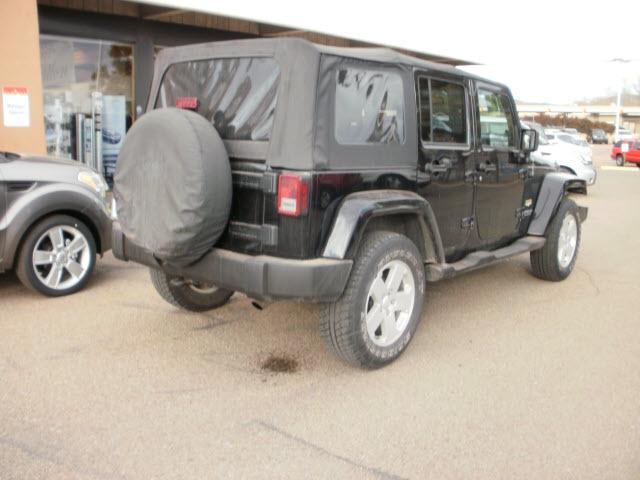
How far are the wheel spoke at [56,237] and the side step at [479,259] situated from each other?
10.5 feet

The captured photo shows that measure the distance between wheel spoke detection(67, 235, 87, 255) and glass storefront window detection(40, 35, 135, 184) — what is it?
569 cm

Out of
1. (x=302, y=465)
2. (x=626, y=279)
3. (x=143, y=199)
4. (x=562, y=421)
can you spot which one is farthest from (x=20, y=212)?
(x=626, y=279)

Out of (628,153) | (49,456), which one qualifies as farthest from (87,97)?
(628,153)

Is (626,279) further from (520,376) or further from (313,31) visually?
(313,31)

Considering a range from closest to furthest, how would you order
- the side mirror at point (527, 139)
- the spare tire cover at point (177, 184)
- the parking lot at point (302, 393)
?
the parking lot at point (302, 393), the spare tire cover at point (177, 184), the side mirror at point (527, 139)

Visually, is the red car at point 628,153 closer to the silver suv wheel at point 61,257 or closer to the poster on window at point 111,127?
the poster on window at point 111,127

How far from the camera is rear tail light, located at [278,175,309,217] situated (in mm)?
3775

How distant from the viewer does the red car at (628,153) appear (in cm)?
2905

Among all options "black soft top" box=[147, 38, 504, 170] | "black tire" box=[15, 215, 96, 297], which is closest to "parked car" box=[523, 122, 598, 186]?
"black tire" box=[15, 215, 96, 297]

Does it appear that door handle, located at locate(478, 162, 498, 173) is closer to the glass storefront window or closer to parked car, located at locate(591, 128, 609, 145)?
the glass storefront window

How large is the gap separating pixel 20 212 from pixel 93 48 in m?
6.63

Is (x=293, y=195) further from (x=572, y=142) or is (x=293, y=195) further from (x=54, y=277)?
(x=572, y=142)

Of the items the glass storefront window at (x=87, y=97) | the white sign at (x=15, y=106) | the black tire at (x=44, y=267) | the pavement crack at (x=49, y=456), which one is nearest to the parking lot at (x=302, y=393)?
the pavement crack at (x=49, y=456)

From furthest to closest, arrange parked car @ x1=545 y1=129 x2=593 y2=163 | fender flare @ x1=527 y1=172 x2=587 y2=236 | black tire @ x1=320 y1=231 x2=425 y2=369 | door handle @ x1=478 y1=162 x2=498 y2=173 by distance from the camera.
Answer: parked car @ x1=545 y1=129 x2=593 y2=163 < fender flare @ x1=527 y1=172 x2=587 y2=236 < door handle @ x1=478 y1=162 x2=498 y2=173 < black tire @ x1=320 y1=231 x2=425 y2=369
